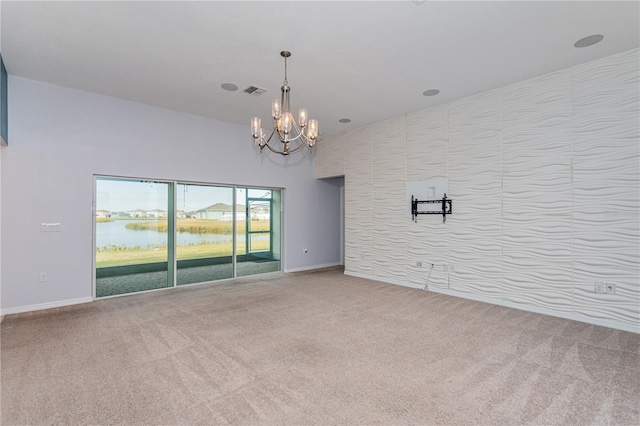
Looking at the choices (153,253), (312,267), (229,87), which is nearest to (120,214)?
(153,253)

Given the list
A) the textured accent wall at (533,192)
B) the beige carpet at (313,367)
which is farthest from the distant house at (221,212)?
the textured accent wall at (533,192)

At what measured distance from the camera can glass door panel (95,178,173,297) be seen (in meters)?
5.00

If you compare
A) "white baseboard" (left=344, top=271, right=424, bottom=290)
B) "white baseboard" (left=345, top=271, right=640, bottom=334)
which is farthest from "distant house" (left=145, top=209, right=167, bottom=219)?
"white baseboard" (left=345, top=271, right=640, bottom=334)

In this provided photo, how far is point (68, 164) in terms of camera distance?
4621mm

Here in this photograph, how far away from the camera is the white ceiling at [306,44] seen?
9.43 ft

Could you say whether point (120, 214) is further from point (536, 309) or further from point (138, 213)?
point (536, 309)

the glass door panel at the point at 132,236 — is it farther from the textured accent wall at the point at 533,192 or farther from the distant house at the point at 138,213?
Answer: the textured accent wall at the point at 533,192

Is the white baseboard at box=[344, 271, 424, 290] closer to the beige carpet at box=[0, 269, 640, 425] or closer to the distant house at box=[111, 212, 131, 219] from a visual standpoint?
the beige carpet at box=[0, 269, 640, 425]

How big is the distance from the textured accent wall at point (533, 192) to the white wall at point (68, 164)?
3.89m

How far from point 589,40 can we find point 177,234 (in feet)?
21.1

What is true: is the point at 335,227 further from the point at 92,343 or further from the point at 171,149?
the point at 92,343

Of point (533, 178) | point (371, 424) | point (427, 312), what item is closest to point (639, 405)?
point (371, 424)

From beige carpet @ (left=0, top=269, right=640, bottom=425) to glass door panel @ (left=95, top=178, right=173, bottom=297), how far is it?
2.72 ft

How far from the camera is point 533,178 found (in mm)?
4277
